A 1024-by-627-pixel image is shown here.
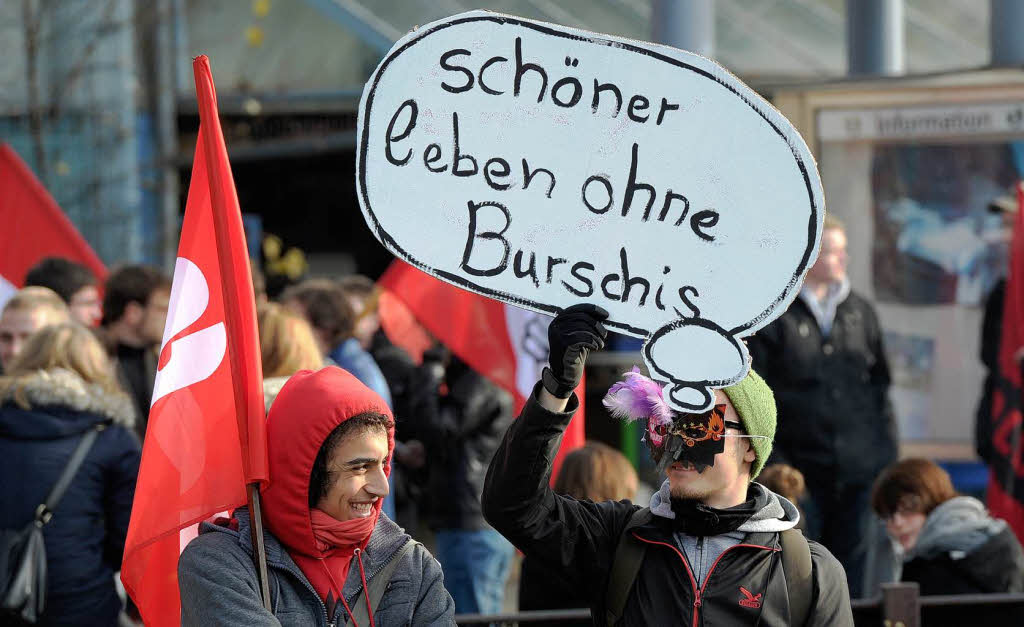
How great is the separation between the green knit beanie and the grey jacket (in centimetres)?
72

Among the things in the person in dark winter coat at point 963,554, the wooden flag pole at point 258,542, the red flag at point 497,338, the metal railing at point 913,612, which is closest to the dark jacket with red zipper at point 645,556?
the wooden flag pole at point 258,542

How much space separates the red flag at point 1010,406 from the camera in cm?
598

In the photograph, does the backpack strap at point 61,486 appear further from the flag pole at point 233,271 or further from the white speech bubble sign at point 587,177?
the white speech bubble sign at point 587,177

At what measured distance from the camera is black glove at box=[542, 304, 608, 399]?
9.05 ft

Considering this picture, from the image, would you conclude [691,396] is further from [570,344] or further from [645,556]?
[645,556]

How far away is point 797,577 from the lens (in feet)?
9.63

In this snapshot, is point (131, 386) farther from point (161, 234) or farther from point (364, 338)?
point (161, 234)

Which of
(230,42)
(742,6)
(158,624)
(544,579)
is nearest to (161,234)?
(230,42)

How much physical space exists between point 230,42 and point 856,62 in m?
5.20

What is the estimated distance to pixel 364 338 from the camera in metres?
6.92

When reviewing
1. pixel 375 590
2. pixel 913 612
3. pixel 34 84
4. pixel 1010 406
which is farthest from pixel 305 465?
pixel 34 84

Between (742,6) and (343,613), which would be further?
(742,6)

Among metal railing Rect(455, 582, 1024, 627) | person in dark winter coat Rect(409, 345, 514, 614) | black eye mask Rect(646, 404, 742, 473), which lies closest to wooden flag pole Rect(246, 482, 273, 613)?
black eye mask Rect(646, 404, 742, 473)

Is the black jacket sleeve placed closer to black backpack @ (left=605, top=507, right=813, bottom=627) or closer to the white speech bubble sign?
black backpack @ (left=605, top=507, right=813, bottom=627)
